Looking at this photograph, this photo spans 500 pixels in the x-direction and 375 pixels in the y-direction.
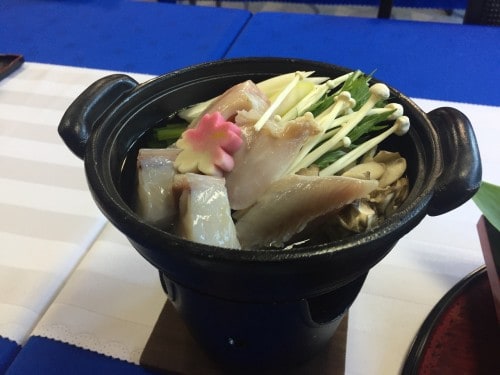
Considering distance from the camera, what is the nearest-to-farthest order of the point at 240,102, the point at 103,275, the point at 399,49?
the point at 240,102, the point at 103,275, the point at 399,49

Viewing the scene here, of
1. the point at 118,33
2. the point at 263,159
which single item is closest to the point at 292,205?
the point at 263,159

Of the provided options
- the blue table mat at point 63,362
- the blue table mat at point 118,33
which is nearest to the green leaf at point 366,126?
the blue table mat at point 63,362

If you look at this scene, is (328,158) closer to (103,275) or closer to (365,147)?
(365,147)

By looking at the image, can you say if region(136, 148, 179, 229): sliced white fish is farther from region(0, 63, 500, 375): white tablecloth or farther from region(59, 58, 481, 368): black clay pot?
region(0, 63, 500, 375): white tablecloth

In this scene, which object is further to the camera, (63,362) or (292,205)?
(63,362)

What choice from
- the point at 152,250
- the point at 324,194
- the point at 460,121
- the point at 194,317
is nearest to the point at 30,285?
the point at 194,317

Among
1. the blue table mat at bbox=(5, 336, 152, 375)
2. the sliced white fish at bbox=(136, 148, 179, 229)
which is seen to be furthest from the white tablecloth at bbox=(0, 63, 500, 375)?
the sliced white fish at bbox=(136, 148, 179, 229)
